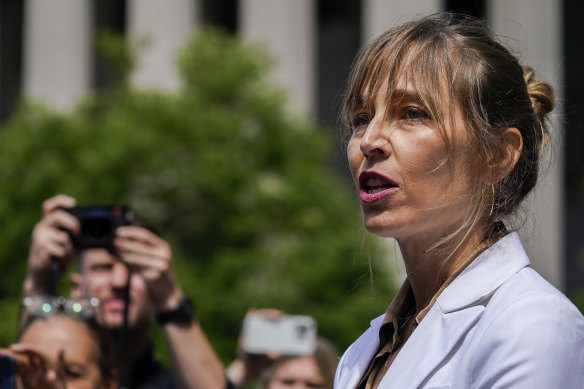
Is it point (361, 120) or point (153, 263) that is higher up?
point (361, 120)

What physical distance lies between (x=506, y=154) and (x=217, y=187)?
12.8 m

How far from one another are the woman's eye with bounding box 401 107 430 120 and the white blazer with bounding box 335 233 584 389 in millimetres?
297

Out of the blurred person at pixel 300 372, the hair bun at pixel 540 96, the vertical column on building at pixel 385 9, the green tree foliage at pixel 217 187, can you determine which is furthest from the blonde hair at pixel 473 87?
the vertical column on building at pixel 385 9

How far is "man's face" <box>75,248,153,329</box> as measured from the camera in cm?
465

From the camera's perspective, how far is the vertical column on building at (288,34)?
79.4 ft

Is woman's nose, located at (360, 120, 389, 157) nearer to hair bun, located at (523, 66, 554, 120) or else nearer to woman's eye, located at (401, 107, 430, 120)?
woman's eye, located at (401, 107, 430, 120)

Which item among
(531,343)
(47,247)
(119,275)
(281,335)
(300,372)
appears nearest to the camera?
(531,343)

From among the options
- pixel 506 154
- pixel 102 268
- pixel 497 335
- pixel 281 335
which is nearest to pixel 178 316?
pixel 102 268

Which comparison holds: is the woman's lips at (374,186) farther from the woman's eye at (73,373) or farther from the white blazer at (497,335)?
the woman's eye at (73,373)

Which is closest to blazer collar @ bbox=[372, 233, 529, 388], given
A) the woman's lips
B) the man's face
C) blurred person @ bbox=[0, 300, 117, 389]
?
the woman's lips

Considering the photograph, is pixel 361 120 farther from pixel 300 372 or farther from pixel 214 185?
pixel 214 185

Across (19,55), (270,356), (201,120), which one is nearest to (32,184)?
(201,120)

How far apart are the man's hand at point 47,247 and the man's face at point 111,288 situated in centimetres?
21

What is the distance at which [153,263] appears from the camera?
414cm
